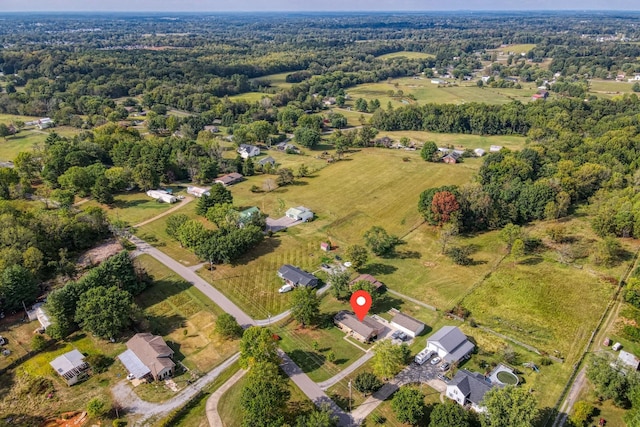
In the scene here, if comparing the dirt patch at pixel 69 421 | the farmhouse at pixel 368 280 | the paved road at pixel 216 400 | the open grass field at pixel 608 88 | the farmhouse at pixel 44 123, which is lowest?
the paved road at pixel 216 400

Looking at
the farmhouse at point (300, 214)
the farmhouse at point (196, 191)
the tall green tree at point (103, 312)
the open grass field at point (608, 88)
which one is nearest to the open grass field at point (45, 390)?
the tall green tree at point (103, 312)

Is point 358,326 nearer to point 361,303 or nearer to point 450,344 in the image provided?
point 361,303

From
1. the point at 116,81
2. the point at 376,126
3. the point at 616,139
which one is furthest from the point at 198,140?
the point at 616,139

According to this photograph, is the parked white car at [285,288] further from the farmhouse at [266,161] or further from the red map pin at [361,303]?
the farmhouse at [266,161]

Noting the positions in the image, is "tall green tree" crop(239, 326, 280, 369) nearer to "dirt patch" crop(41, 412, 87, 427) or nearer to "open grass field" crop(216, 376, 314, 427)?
"open grass field" crop(216, 376, 314, 427)

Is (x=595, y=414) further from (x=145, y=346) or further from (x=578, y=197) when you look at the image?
(x=578, y=197)

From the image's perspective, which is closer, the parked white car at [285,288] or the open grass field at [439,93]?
the parked white car at [285,288]

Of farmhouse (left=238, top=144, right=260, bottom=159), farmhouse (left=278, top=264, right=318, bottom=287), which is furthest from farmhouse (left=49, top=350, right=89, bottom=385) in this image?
farmhouse (left=238, top=144, right=260, bottom=159)
